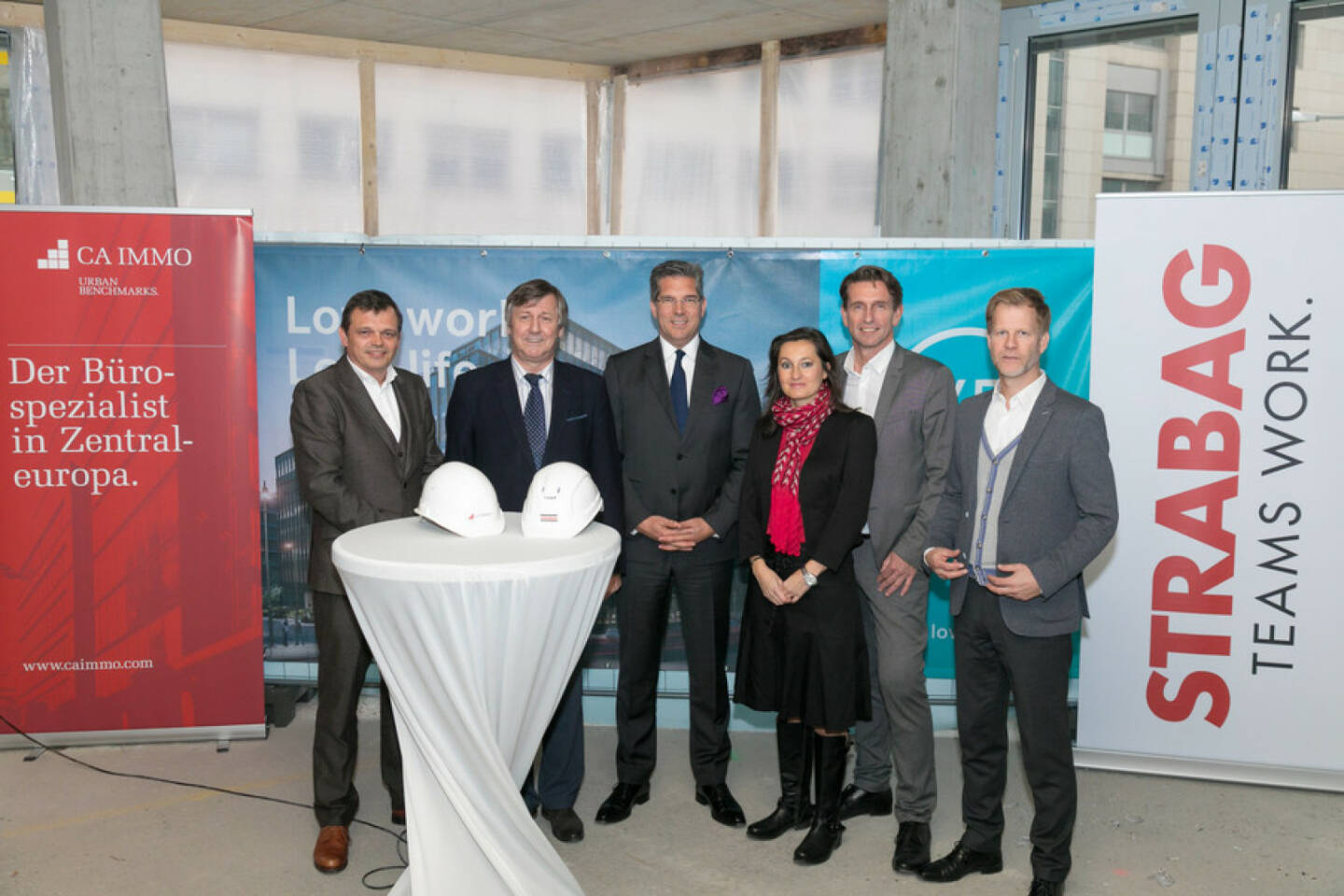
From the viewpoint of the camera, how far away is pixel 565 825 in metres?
3.08

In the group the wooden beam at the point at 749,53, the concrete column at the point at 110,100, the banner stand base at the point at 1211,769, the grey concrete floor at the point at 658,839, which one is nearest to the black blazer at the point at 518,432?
the grey concrete floor at the point at 658,839

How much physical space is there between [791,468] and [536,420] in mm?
784

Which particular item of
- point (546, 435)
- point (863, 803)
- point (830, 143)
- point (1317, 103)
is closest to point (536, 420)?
point (546, 435)

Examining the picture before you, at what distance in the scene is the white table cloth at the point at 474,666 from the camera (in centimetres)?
216

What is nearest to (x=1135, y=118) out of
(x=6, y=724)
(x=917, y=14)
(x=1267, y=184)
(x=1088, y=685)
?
(x=1267, y=184)

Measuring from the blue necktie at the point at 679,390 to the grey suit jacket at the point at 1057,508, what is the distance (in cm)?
103

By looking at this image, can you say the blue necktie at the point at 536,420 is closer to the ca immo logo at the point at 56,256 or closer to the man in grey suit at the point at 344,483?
the man in grey suit at the point at 344,483

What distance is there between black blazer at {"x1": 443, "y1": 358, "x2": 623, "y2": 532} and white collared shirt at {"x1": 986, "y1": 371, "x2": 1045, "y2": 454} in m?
1.10

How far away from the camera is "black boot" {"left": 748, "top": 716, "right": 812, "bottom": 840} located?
3.04 m

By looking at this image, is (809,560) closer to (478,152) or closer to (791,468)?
(791,468)

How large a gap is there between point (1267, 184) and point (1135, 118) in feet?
3.43

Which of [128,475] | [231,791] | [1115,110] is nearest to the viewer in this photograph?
[231,791]

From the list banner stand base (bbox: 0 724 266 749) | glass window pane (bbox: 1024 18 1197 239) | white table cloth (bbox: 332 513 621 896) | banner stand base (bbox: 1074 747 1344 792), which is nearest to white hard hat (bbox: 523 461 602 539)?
Answer: white table cloth (bbox: 332 513 621 896)

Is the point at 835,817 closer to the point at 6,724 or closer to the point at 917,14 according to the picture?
the point at 6,724
